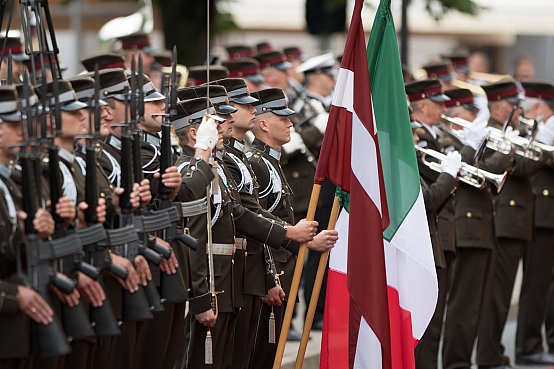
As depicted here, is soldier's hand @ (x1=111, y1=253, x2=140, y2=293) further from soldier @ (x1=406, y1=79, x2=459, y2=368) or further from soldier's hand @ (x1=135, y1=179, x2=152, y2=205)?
soldier @ (x1=406, y1=79, x2=459, y2=368)

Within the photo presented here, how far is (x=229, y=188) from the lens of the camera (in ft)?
23.4

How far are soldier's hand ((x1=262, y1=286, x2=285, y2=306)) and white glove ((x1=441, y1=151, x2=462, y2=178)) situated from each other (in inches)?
67.6

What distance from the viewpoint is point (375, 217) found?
266 inches

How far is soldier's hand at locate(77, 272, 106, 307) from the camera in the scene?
552 centimetres

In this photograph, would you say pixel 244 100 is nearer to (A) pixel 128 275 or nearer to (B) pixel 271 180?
(B) pixel 271 180

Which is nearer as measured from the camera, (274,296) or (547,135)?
(274,296)

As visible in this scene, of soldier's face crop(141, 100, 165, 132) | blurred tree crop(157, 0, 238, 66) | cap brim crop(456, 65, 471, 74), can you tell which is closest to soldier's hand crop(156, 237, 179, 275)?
soldier's face crop(141, 100, 165, 132)

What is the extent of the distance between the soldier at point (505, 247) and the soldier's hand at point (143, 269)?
4538 millimetres

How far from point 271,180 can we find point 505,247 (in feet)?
10.0

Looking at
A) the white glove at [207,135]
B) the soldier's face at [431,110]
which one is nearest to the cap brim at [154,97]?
the white glove at [207,135]

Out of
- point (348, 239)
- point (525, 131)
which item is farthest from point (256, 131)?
point (525, 131)

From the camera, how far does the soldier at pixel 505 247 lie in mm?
9789

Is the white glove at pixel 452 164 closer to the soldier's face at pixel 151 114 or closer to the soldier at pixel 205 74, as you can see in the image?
the soldier at pixel 205 74

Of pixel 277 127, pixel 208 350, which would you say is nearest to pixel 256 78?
pixel 277 127
